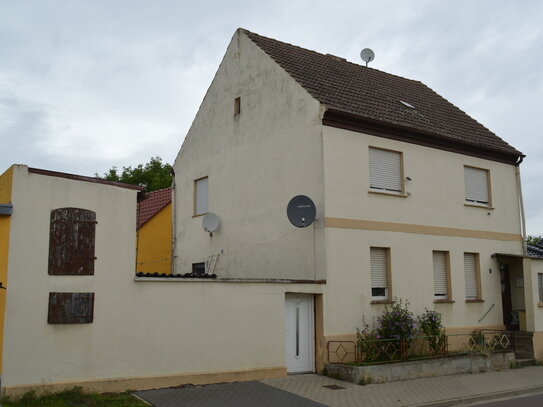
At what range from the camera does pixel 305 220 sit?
1508 cm

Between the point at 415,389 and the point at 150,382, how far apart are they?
581 cm

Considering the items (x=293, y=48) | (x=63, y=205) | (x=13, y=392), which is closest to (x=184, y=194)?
(x=293, y=48)

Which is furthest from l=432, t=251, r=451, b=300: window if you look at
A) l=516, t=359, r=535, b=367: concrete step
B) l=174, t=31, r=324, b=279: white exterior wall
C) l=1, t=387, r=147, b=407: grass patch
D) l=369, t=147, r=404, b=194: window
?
l=1, t=387, r=147, b=407: grass patch

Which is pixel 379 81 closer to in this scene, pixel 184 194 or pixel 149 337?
pixel 184 194

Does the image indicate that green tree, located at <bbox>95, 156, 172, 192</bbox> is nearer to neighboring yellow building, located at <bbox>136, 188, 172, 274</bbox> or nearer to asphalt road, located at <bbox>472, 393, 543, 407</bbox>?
neighboring yellow building, located at <bbox>136, 188, 172, 274</bbox>

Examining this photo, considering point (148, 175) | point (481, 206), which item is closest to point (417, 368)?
point (481, 206)

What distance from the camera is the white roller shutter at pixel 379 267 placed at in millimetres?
16266

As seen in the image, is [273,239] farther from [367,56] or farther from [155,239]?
[367,56]

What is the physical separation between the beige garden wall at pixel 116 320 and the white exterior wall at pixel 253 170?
9.69 feet

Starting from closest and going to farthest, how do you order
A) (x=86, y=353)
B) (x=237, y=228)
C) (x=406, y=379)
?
(x=86, y=353) → (x=406, y=379) → (x=237, y=228)

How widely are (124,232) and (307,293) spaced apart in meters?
4.94

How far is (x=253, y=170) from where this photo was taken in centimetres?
1788

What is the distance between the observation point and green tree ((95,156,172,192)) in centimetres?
4171

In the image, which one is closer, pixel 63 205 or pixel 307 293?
pixel 63 205
